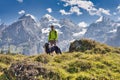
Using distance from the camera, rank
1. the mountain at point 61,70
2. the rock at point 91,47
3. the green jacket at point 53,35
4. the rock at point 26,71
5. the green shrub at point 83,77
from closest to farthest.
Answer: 1. the rock at point 26,71
2. the mountain at point 61,70
3. the green shrub at point 83,77
4. the rock at point 91,47
5. the green jacket at point 53,35

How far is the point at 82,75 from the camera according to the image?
20.4 metres

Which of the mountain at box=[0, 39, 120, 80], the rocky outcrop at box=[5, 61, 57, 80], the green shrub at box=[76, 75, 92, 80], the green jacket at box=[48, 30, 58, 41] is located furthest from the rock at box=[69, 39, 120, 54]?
the rocky outcrop at box=[5, 61, 57, 80]

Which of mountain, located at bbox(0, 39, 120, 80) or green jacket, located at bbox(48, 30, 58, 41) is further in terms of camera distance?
green jacket, located at bbox(48, 30, 58, 41)

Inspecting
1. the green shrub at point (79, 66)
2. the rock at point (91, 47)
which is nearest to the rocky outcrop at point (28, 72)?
the green shrub at point (79, 66)

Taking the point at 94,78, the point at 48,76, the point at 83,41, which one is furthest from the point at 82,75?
the point at 83,41

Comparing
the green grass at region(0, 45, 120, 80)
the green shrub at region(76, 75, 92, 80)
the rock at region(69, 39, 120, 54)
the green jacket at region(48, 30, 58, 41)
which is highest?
the green jacket at region(48, 30, 58, 41)

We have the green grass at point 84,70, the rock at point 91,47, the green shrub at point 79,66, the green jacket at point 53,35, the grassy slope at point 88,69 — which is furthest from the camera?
the green jacket at point 53,35

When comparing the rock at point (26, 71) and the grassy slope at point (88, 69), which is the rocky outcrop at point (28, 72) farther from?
the grassy slope at point (88, 69)

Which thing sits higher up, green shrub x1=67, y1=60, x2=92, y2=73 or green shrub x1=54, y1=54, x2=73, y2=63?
green shrub x1=54, y1=54, x2=73, y2=63

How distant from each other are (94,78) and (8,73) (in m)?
5.93

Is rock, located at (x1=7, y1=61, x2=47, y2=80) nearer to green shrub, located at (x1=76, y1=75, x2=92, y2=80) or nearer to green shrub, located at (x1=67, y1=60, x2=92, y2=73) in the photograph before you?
green shrub, located at (x1=76, y1=75, x2=92, y2=80)

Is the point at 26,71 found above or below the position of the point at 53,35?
below

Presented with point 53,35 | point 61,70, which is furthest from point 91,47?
point 61,70

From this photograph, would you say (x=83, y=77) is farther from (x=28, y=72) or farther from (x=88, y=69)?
(x=28, y=72)
